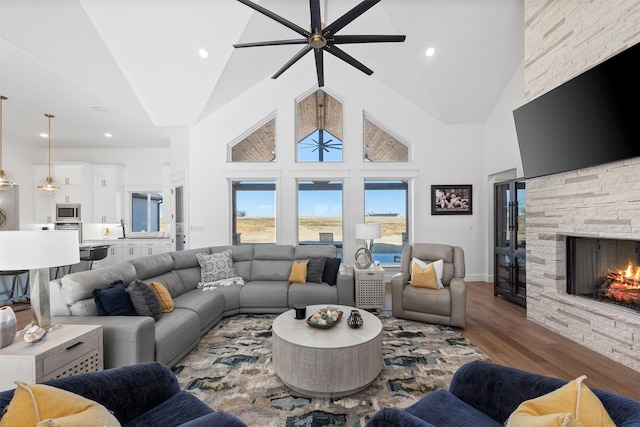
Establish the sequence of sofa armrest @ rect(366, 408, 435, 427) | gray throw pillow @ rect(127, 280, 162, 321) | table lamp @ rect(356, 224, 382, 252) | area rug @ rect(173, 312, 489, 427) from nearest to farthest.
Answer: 1. sofa armrest @ rect(366, 408, 435, 427)
2. area rug @ rect(173, 312, 489, 427)
3. gray throw pillow @ rect(127, 280, 162, 321)
4. table lamp @ rect(356, 224, 382, 252)

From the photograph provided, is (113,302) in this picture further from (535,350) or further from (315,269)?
(535,350)

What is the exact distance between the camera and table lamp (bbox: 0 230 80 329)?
1.69 m

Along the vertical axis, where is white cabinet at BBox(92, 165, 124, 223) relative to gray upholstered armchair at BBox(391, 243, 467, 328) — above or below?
above

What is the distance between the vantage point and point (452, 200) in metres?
5.73

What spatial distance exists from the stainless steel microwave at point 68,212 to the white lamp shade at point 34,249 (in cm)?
663

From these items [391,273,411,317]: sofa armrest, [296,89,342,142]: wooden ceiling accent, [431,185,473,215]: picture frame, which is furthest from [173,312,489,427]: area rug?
[296,89,342,142]: wooden ceiling accent

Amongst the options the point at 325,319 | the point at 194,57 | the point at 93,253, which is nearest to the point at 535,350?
the point at 325,319

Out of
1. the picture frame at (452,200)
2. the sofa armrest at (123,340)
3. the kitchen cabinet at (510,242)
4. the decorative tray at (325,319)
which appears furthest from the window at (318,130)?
the sofa armrest at (123,340)

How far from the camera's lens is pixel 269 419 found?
1.92 metres

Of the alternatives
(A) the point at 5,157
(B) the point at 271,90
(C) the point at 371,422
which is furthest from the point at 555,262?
(A) the point at 5,157

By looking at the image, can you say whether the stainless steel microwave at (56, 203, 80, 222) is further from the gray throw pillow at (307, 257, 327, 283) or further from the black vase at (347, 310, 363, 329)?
the black vase at (347, 310, 363, 329)

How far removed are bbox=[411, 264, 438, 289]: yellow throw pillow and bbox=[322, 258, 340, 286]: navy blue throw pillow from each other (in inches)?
40.7

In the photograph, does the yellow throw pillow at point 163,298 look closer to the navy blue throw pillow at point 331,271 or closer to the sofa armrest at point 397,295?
the navy blue throw pillow at point 331,271

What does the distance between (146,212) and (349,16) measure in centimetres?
724
